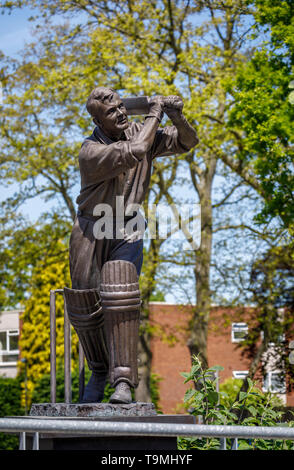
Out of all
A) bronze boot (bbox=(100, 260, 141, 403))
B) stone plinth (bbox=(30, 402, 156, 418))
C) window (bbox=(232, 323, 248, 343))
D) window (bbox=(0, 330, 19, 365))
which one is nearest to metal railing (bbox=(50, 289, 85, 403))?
bronze boot (bbox=(100, 260, 141, 403))

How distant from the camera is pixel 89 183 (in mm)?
5195

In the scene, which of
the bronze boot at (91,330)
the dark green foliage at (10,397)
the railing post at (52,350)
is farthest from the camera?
the dark green foliage at (10,397)

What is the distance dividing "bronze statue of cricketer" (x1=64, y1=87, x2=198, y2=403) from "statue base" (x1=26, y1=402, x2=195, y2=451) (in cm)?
16

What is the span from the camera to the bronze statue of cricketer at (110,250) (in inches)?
195

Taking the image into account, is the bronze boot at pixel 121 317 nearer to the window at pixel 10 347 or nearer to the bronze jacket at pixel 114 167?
the bronze jacket at pixel 114 167

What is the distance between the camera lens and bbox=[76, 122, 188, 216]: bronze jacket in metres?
5.01

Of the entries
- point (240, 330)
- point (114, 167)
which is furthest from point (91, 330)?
point (240, 330)

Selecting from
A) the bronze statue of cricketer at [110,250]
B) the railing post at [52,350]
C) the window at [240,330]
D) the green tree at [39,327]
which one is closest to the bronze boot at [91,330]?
the bronze statue of cricketer at [110,250]

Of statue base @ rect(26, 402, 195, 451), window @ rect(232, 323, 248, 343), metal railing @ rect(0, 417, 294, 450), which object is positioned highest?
window @ rect(232, 323, 248, 343)

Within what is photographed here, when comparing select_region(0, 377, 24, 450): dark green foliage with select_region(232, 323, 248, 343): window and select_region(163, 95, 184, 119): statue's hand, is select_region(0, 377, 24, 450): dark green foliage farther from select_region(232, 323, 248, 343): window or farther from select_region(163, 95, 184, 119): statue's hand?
select_region(163, 95, 184, 119): statue's hand

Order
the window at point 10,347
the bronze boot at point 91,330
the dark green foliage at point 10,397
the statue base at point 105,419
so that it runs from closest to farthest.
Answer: the statue base at point 105,419 → the bronze boot at point 91,330 → the dark green foliage at point 10,397 → the window at point 10,347

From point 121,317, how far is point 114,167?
966mm

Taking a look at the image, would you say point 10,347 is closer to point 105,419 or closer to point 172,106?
point 172,106
